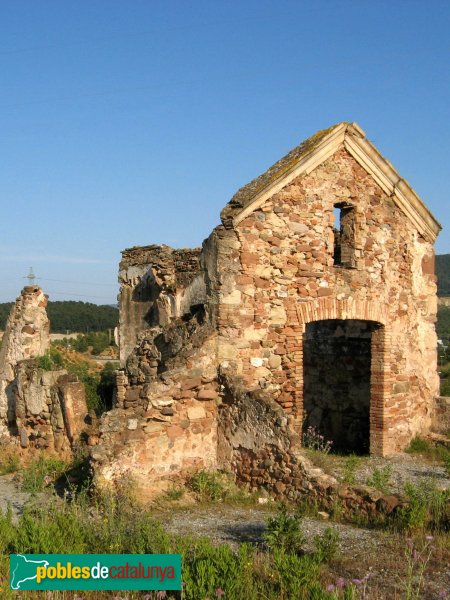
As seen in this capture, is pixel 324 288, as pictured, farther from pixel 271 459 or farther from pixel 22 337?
pixel 22 337

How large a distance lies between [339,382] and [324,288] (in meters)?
2.72

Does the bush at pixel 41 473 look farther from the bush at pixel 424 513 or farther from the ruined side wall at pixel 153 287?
the bush at pixel 424 513

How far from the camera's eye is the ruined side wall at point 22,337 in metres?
11.3

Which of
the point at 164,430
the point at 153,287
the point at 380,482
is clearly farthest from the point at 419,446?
the point at 153,287

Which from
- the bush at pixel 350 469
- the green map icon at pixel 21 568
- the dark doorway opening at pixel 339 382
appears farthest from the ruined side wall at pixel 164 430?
the dark doorway opening at pixel 339 382

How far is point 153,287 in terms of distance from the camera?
1141cm

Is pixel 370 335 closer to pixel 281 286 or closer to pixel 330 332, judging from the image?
pixel 330 332

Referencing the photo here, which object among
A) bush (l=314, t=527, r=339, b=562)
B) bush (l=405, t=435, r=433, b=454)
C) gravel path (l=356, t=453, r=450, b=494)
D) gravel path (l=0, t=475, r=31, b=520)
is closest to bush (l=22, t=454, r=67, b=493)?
gravel path (l=0, t=475, r=31, b=520)

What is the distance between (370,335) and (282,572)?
656cm

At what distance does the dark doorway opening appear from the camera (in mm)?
11078

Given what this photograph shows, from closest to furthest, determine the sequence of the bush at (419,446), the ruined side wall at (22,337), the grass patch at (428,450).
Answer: the grass patch at (428,450) → the bush at (419,446) → the ruined side wall at (22,337)

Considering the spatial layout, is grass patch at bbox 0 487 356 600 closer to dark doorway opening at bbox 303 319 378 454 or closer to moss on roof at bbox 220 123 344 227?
moss on roof at bbox 220 123 344 227

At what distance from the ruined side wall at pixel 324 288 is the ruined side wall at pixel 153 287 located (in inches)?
35.3

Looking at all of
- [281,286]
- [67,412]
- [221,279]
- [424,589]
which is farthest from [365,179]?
[424,589]
